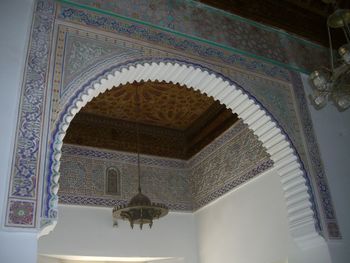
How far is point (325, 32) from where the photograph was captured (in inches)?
177

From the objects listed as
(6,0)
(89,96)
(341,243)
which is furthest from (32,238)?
(341,243)

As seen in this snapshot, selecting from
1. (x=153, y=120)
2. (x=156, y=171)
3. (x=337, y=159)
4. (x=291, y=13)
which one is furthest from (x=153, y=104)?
(x=337, y=159)

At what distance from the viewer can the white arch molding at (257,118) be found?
3423 mm

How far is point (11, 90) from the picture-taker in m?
2.68

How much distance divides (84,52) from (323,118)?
2.38m

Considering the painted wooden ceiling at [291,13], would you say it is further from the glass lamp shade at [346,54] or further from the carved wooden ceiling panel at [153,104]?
the glass lamp shade at [346,54]

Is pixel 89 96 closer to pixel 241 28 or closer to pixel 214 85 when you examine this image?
pixel 214 85

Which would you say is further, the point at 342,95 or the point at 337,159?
the point at 337,159

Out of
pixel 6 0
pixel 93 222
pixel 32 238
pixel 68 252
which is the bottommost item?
pixel 32 238

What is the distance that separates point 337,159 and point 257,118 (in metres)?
0.88

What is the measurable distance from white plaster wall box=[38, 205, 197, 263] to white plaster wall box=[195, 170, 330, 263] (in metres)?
0.24

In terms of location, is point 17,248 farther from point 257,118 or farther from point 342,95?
A: point 257,118

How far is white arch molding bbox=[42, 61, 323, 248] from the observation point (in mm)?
3423

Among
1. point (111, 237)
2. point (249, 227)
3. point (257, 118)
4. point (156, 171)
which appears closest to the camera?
point (257, 118)
